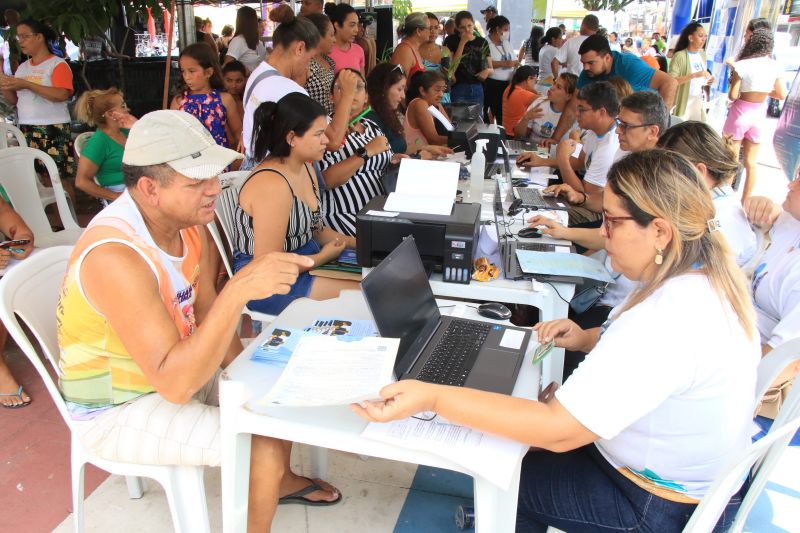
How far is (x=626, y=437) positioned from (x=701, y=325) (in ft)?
0.98

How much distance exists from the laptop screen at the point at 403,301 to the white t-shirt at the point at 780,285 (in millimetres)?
976

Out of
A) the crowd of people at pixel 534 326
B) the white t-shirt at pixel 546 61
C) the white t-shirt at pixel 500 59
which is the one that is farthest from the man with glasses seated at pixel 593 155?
the white t-shirt at pixel 546 61

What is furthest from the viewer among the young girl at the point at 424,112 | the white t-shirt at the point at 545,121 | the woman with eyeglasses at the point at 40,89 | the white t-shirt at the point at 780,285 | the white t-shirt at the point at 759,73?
the white t-shirt at the point at 759,73

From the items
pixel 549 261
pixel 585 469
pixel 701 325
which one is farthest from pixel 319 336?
pixel 549 261

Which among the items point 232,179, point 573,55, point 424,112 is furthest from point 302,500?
point 573,55

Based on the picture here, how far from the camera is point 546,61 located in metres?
8.09

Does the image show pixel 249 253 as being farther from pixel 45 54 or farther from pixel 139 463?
pixel 45 54

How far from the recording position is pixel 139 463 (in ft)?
4.76

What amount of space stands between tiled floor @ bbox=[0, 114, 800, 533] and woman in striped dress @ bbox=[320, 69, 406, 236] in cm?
124

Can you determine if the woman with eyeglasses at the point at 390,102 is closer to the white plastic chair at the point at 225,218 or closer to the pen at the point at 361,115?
the pen at the point at 361,115

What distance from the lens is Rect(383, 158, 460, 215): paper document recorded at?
2145 millimetres

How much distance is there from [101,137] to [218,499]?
90.6 inches

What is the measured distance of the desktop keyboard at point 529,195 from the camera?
276 centimetres

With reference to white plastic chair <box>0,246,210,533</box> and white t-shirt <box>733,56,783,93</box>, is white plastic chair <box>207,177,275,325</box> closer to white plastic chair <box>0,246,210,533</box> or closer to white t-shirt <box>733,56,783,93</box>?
white plastic chair <box>0,246,210,533</box>
